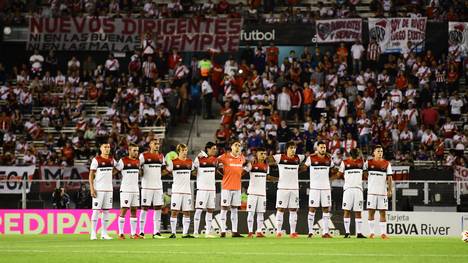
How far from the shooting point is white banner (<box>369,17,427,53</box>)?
44062 millimetres

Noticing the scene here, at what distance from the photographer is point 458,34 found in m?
43.5

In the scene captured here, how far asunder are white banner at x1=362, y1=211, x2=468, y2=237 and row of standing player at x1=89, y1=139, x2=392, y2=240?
16.0 ft

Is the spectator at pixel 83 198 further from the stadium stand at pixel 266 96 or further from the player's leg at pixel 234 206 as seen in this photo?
the player's leg at pixel 234 206

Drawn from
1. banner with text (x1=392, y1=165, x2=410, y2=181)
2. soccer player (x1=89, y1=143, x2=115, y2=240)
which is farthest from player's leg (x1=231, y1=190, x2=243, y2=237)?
banner with text (x1=392, y1=165, x2=410, y2=181)

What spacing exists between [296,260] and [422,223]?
14.3 meters

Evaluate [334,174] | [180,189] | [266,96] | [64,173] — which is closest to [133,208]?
[180,189]

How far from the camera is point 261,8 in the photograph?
49.1 metres

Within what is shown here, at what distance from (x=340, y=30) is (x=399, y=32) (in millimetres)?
2498

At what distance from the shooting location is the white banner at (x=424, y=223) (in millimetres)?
32594

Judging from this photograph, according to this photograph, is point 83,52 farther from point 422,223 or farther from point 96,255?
point 96,255

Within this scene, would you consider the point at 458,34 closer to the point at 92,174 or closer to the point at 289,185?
the point at 289,185

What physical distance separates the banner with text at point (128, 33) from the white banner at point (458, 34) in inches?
349

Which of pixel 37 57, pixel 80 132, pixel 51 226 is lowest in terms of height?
pixel 51 226

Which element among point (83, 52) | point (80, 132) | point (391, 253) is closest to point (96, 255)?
point (391, 253)
